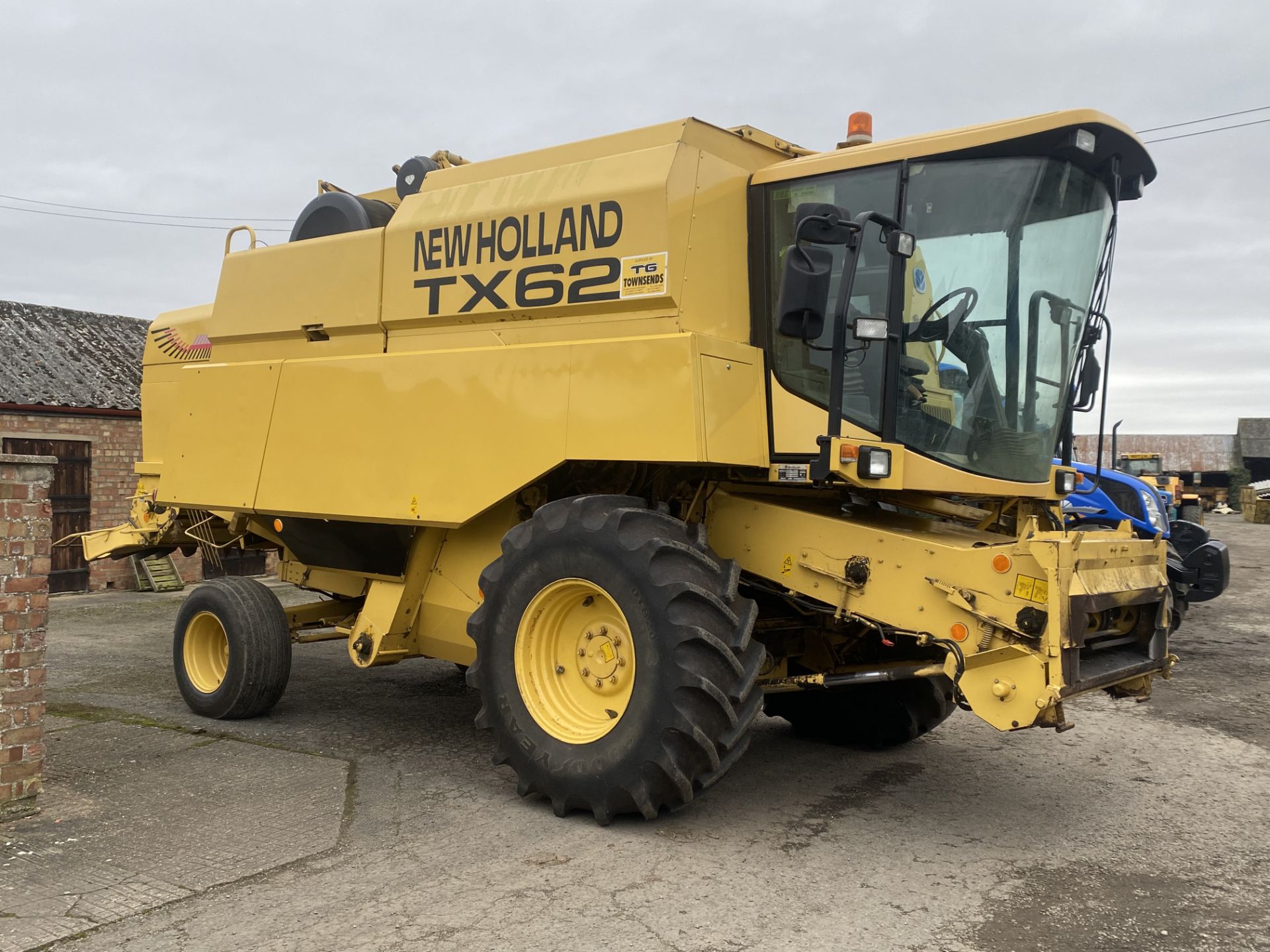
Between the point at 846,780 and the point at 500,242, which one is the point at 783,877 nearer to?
the point at 846,780

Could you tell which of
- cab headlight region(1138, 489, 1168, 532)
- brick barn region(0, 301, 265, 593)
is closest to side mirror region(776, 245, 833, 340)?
cab headlight region(1138, 489, 1168, 532)

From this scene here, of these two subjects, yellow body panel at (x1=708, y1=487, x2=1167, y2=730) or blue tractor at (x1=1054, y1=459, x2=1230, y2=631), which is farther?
blue tractor at (x1=1054, y1=459, x2=1230, y2=631)

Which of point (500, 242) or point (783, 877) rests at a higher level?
point (500, 242)

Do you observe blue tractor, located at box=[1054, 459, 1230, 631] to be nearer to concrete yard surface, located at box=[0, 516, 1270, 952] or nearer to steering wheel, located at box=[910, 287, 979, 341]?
concrete yard surface, located at box=[0, 516, 1270, 952]

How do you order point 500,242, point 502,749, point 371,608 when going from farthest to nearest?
point 371,608
point 500,242
point 502,749

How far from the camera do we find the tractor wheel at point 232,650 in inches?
278

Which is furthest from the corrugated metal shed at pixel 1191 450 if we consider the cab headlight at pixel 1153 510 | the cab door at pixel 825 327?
the cab door at pixel 825 327

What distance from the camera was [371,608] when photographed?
265 inches

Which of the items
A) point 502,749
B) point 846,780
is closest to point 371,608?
point 502,749

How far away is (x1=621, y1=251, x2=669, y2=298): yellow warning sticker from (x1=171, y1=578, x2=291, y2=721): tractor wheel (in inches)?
140

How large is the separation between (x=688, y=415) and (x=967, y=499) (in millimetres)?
1690

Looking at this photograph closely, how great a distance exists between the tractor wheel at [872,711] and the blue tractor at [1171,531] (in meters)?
2.72

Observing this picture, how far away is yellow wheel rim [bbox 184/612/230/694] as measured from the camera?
7496 millimetres

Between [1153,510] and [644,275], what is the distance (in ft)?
31.4
